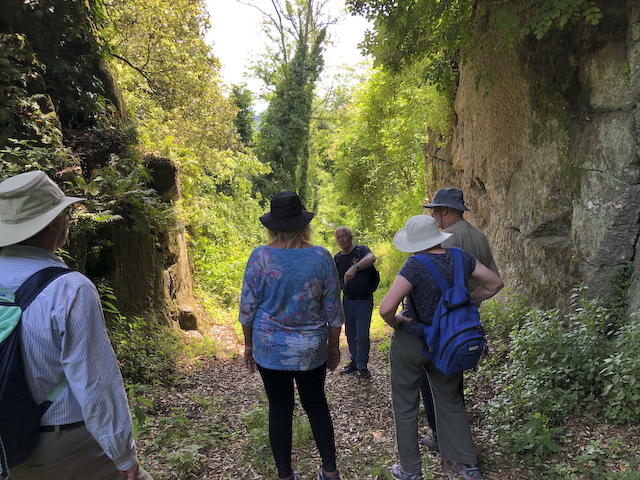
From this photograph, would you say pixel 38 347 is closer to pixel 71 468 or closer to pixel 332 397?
pixel 71 468

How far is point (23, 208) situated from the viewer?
175cm

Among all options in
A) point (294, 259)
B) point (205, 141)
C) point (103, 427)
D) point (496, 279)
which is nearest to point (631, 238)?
point (496, 279)

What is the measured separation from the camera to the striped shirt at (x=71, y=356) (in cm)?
164

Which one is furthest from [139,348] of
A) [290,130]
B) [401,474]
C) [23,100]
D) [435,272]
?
[290,130]

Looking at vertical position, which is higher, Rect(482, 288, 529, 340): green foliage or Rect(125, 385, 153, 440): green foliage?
Rect(482, 288, 529, 340): green foliage

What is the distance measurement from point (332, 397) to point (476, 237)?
277cm

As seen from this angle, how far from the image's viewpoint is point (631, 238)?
162 inches

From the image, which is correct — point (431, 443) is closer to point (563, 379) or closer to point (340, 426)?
point (340, 426)

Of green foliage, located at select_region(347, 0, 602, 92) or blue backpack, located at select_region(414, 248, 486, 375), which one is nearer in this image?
blue backpack, located at select_region(414, 248, 486, 375)

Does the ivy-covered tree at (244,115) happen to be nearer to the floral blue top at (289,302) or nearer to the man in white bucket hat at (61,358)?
the floral blue top at (289,302)

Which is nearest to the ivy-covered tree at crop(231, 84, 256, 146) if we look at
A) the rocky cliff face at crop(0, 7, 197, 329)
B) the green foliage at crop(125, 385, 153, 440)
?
the rocky cliff face at crop(0, 7, 197, 329)

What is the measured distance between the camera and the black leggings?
9.57 feet

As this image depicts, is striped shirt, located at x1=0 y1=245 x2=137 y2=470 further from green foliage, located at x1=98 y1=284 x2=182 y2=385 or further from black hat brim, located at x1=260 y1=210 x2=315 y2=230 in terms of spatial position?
green foliage, located at x1=98 y1=284 x2=182 y2=385

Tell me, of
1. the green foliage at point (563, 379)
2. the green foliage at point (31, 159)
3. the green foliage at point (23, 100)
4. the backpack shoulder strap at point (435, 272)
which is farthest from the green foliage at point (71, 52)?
the green foliage at point (563, 379)
